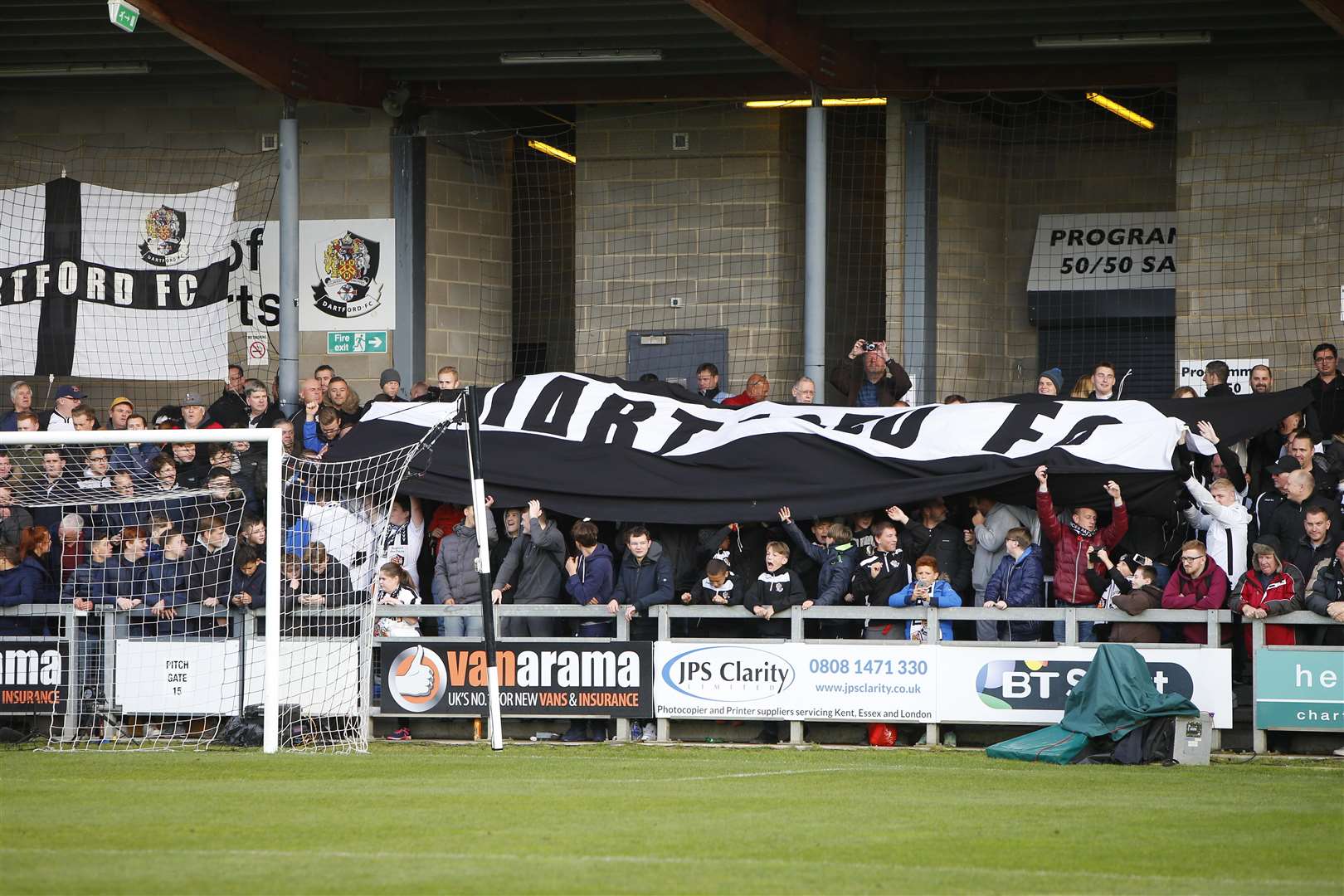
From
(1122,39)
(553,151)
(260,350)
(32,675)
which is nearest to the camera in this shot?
(32,675)

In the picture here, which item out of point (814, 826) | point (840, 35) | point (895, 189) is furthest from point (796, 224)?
point (814, 826)

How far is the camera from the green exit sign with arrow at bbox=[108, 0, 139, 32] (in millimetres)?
16172

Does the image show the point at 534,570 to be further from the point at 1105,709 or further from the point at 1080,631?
the point at 1105,709

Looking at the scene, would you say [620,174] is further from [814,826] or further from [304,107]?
[814,826]

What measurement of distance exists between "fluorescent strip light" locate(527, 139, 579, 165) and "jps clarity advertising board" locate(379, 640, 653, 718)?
816 centimetres

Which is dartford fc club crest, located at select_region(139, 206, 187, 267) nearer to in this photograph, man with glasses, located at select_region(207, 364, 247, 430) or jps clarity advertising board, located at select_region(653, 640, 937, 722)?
man with glasses, located at select_region(207, 364, 247, 430)

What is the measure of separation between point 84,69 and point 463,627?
28.4 feet

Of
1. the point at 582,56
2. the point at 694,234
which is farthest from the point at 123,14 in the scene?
the point at 694,234

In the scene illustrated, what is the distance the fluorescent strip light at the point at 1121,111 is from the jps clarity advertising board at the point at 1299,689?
8.28m

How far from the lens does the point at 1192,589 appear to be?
534 inches

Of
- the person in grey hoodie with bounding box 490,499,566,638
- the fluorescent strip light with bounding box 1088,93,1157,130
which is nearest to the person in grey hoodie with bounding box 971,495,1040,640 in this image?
the person in grey hoodie with bounding box 490,499,566,638

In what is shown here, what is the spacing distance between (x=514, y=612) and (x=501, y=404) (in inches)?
87.3

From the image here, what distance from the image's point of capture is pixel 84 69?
64.3 ft

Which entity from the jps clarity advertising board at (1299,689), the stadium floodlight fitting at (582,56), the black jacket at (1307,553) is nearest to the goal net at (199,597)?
the stadium floodlight fitting at (582,56)
